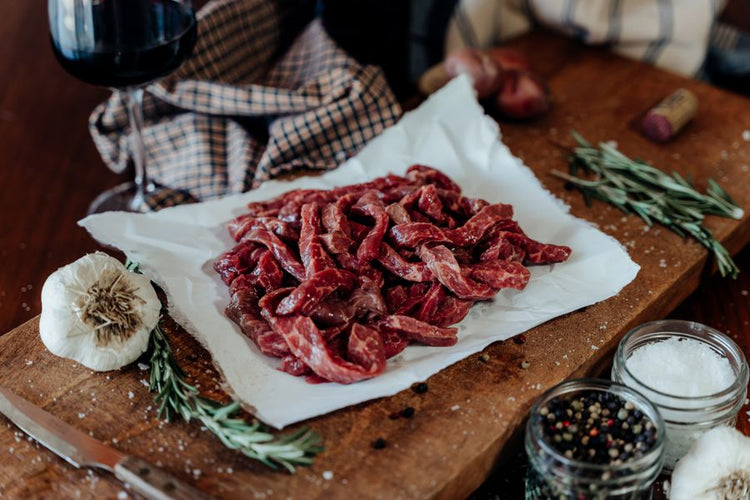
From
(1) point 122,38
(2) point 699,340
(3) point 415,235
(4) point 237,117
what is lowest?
(4) point 237,117

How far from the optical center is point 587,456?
1845mm

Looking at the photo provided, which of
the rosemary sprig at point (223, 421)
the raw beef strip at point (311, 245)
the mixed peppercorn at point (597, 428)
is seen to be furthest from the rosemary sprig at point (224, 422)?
the mixed peppercorn at point (597, 428)

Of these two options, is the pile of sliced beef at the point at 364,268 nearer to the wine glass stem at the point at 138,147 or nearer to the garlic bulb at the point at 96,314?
the garlic bulb at the point at 96,314

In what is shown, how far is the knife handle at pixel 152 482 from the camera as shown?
5.77ft

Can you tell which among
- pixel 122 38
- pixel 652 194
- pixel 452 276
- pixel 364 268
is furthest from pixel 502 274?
pixel 122 38

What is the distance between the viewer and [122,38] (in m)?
2.56

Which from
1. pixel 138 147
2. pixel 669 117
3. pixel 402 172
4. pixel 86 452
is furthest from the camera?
pixel 669 117

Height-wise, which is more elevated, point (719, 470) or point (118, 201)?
point (719, 470)

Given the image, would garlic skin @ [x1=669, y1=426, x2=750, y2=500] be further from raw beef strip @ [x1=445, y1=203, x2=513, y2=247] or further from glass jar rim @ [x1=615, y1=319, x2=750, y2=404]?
raw beef strip @ [x1=445, y1=203, x2=513, y2=247]

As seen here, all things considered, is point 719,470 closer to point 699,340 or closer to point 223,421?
point 699,340

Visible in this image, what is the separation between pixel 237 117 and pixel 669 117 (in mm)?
1590

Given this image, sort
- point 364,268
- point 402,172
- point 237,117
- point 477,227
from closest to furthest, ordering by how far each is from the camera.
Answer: point 364,268
point 477,227
point 402,172
point 237,117

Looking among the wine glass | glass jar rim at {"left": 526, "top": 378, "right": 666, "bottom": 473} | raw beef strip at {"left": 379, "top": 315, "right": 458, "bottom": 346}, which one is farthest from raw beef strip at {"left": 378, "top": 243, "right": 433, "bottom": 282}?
the wine glass

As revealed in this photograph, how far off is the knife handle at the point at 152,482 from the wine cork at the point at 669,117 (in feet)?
6.97
